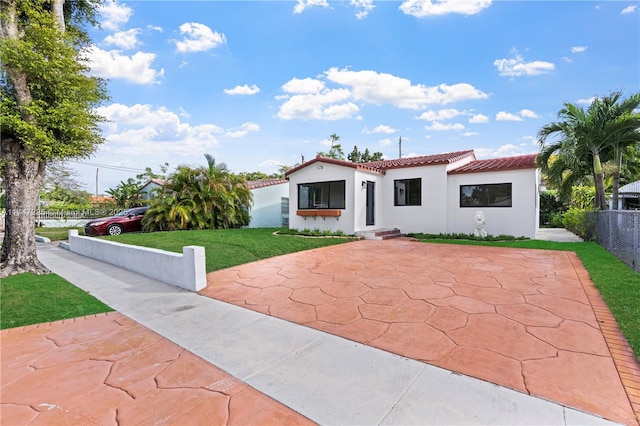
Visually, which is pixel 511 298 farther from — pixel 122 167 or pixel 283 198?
pixel 122 167

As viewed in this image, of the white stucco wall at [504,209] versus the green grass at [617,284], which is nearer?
the green grass at [617,284]

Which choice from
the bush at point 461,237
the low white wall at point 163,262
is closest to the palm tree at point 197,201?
the low white wall at point 163,262

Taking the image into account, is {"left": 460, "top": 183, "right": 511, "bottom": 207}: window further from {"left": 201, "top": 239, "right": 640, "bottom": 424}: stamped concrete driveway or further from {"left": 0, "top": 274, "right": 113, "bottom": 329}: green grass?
{"left": 0, "top": 274, "right": 113, "bottom": 329}: green grass

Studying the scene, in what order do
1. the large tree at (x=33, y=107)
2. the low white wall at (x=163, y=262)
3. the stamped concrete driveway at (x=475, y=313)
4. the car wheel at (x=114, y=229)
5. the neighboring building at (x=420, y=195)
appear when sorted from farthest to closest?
1. the car wheel at (x=114, y=229)
2. the neighboring building at (x=420, y=195)
3. the large tree at (x=33, y=107)
4. the low white wall at (x=163, y=262)
5. the stamped concrete driveway at (x=475, y=313)

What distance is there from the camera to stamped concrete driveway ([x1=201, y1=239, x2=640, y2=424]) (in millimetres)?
2738

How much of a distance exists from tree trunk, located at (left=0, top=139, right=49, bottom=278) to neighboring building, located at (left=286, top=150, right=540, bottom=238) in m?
9.21

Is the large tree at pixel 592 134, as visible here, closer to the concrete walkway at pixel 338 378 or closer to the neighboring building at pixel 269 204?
the concrete walkway at pixel 338 378

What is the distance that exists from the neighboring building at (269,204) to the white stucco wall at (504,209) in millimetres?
9412

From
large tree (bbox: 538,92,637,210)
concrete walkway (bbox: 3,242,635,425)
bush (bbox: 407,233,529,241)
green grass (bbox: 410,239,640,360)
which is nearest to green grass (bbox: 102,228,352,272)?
concrete walkway (bbox: 3,242,635,425)

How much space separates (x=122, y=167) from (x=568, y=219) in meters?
45.4

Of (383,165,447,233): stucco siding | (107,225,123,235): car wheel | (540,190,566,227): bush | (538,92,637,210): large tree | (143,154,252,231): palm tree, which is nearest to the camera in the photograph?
(538,92,637,210): large tree

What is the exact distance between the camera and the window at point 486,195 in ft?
40.5

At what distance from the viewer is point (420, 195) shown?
13578 millimetres

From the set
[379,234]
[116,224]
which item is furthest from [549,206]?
[116,224]
